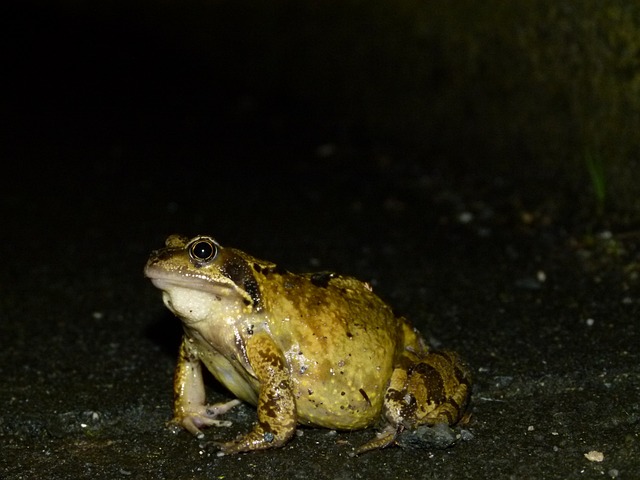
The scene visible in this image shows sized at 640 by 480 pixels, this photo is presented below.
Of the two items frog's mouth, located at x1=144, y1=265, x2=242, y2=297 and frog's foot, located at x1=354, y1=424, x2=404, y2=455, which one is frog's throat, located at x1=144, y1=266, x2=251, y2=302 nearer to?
frog's mouth, located at x1=144, y1=265, x2=242, y2=297

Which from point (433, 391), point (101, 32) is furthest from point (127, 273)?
point (101, 32)

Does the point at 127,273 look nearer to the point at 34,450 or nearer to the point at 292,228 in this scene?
the point at 292,228

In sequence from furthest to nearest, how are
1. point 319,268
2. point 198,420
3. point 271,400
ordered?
1. point 319,268
2. point 198,420
3. point 271,400

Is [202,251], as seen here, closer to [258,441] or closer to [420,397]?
[258,441]

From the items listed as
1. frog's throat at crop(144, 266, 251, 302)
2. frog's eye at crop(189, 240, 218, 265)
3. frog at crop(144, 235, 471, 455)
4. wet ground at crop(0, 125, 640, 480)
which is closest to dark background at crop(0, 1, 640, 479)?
wet ground at crop(0, 125, 640, 480)

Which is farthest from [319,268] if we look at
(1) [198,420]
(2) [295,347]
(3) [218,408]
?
(2) [295,347]

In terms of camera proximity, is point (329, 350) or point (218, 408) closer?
point (329, 350)
